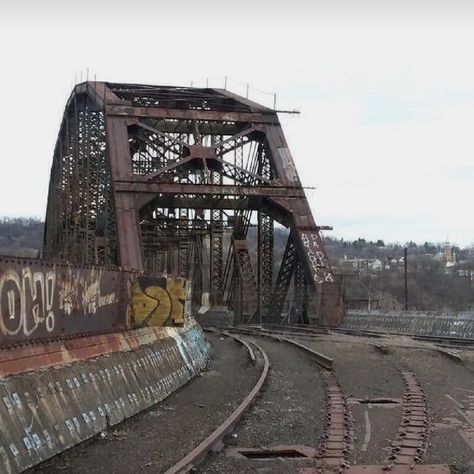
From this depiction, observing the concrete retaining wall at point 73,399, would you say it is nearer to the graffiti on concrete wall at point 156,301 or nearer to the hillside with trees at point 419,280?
the graffiti on concrete wall at point 156,301

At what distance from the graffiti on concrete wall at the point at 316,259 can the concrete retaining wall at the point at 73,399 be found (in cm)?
1795

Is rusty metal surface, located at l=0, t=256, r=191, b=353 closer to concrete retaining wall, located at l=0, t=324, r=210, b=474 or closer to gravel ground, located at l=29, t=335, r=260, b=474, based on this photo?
concrete retaining wall, located at l=0, t=324, r=210, b=474

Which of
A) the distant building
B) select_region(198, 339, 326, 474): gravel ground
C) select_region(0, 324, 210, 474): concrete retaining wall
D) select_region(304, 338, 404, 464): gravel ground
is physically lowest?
select_region(198, 339, 326, 474): gravel ground

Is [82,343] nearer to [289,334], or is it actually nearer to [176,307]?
[176,307]

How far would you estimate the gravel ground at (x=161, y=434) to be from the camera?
21.6 ft

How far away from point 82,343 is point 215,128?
28.6m

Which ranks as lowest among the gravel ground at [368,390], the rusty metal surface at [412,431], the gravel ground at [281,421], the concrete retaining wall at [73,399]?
the gravel ground at [281,421]

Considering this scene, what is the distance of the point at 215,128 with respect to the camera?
36438mm

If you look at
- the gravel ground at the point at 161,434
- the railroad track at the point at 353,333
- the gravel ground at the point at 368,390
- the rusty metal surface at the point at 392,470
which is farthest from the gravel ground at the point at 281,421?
the railroad track at the point at 353,333

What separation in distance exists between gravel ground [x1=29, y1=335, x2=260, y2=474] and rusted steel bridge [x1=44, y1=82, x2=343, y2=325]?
15.8 metres

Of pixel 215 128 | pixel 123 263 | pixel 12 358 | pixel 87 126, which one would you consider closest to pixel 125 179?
pixel 123 263

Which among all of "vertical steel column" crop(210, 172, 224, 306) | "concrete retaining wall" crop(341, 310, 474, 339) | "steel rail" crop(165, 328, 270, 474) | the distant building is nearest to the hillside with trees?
the distant building

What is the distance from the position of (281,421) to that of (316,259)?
21.1 m

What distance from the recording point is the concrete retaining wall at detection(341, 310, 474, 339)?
80.1 ft
